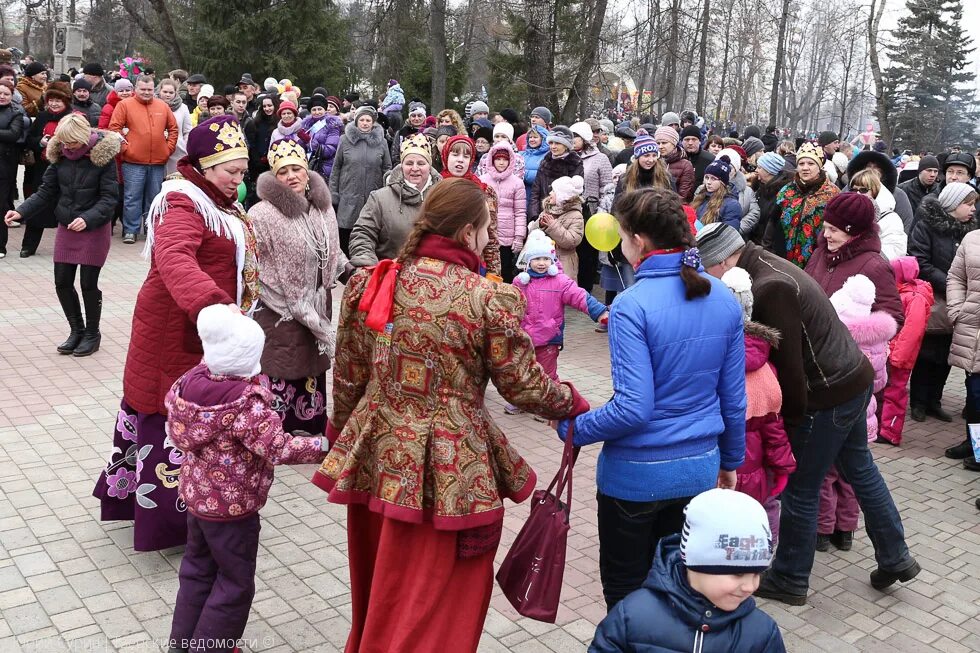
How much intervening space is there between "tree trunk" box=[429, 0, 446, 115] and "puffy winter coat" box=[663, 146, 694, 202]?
13241 millimetres

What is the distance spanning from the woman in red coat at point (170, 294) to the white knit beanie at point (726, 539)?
255cm

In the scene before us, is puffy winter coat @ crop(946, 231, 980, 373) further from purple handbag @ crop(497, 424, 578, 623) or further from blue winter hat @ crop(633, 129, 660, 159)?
purple handbag @ crop(497, 424, 578, 623)

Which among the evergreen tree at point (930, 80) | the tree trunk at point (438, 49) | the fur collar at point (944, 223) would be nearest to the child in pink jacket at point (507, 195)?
the fur collar at point (944, 223)

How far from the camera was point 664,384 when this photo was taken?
3420 mm

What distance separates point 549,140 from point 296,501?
6.04 metres

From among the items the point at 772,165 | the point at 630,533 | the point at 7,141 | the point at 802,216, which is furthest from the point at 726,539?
the point at 7,141

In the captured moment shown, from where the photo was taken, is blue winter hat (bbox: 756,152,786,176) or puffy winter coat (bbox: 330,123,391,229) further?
puffy winter coat (bbox: 330,123,391,229)

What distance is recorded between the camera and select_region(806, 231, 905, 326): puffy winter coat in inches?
209

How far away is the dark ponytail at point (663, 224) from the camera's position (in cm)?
339

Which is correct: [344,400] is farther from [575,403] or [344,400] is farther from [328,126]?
[328,126]

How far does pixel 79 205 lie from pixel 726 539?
6928 mm

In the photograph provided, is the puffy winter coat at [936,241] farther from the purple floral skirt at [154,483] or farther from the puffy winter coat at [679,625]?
the purple floral skirt at [154,483]

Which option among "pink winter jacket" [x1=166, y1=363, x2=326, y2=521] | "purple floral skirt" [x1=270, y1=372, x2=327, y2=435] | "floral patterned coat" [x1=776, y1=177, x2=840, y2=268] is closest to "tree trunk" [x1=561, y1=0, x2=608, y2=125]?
"floral patterned coat" [x1=776, y1=177, x2=840, y2=268]

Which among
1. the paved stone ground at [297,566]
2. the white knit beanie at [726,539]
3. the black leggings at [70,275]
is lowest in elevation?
the paved stone ground at [297,566]
